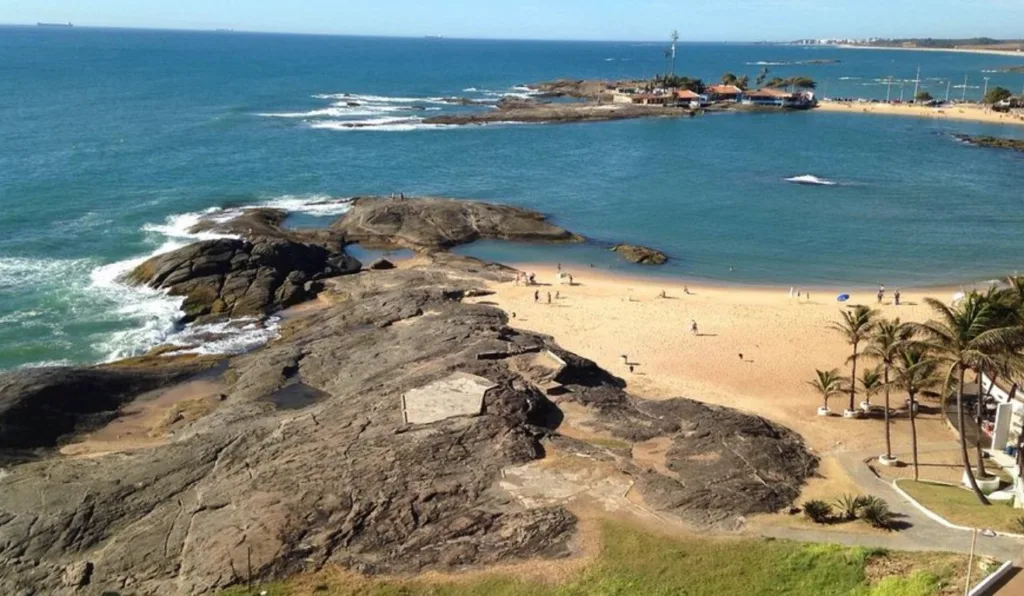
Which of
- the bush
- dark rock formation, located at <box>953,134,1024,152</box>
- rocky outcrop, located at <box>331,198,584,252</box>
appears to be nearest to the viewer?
the bush

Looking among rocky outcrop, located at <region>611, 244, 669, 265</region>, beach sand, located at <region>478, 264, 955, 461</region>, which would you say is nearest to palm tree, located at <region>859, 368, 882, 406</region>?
beach sand, located at <region>478, 264, 955, 461</region>

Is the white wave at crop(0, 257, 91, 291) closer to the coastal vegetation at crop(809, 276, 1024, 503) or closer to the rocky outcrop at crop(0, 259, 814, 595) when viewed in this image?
the rocky outcrop at crop(0, 259, 814, 595)

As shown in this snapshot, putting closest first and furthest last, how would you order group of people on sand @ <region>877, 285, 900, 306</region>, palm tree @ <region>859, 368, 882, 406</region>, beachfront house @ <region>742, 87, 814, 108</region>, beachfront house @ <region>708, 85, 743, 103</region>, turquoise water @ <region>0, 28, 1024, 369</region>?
1. palm tree @ <region>859, 368, 882, 406</region>
2. group of people on sand @ <region>877, 285, 900, 306</region>
3. turquoise water @ <region>0, 28, 1024, 369</region>
4. beachfront house @ <region>742, 87, 814, 108</region>
5. beachfront house @ <region>708, 85, 743, 103</region>

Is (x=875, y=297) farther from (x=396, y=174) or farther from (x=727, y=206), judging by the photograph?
(x=396, y=174)

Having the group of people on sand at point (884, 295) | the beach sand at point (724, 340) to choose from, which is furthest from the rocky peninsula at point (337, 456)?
the group of people on sand at point (884, 295)

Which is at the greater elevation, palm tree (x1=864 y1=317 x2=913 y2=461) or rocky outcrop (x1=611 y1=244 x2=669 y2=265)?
palm tree (x1=864 y1=317 x2=913 y2=461)

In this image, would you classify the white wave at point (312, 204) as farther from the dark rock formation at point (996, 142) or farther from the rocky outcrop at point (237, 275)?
the dark rock formation at point (996, 142)
